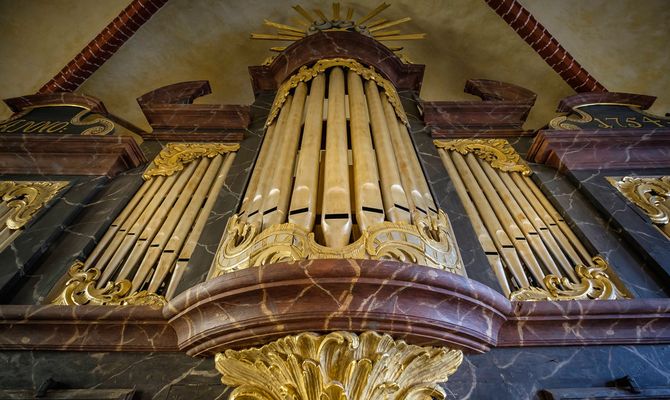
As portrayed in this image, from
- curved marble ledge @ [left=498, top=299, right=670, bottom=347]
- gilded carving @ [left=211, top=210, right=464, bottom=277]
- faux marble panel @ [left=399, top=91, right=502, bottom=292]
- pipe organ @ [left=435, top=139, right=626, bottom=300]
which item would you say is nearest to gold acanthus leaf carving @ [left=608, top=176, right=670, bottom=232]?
pipe organ @ [left=435, top=139, right=626, bottom=300]

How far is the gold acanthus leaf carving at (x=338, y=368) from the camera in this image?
5.38 feet

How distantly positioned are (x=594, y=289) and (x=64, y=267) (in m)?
3.17

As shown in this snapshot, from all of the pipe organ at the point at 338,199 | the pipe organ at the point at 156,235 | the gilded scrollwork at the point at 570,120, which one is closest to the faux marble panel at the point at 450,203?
the pipe organ at the point at 338,199

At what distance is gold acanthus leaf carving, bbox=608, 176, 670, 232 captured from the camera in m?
2.96

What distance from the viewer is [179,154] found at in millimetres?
3863

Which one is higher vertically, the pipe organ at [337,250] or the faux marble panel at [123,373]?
the pipe organ at [337,250]

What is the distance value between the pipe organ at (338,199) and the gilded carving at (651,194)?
165 centimetres

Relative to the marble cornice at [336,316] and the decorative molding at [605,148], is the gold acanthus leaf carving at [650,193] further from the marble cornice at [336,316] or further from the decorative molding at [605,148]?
the marble cornice at [336,316]

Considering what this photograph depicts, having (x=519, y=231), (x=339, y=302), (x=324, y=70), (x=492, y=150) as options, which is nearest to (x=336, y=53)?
(x=324, y=70)

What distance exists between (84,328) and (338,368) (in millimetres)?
1401

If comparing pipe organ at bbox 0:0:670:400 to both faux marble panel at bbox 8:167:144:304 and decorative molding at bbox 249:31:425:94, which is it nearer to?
faux marble panel at bbox 8:167:144:304

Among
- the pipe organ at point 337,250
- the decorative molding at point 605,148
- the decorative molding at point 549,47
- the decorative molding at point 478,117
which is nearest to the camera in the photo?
the pipe organ at point 337,250

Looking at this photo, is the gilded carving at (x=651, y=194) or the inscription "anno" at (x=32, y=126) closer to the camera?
the gilded carving at (x=651, y=194)

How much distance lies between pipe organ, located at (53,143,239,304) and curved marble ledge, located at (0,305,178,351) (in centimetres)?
17
